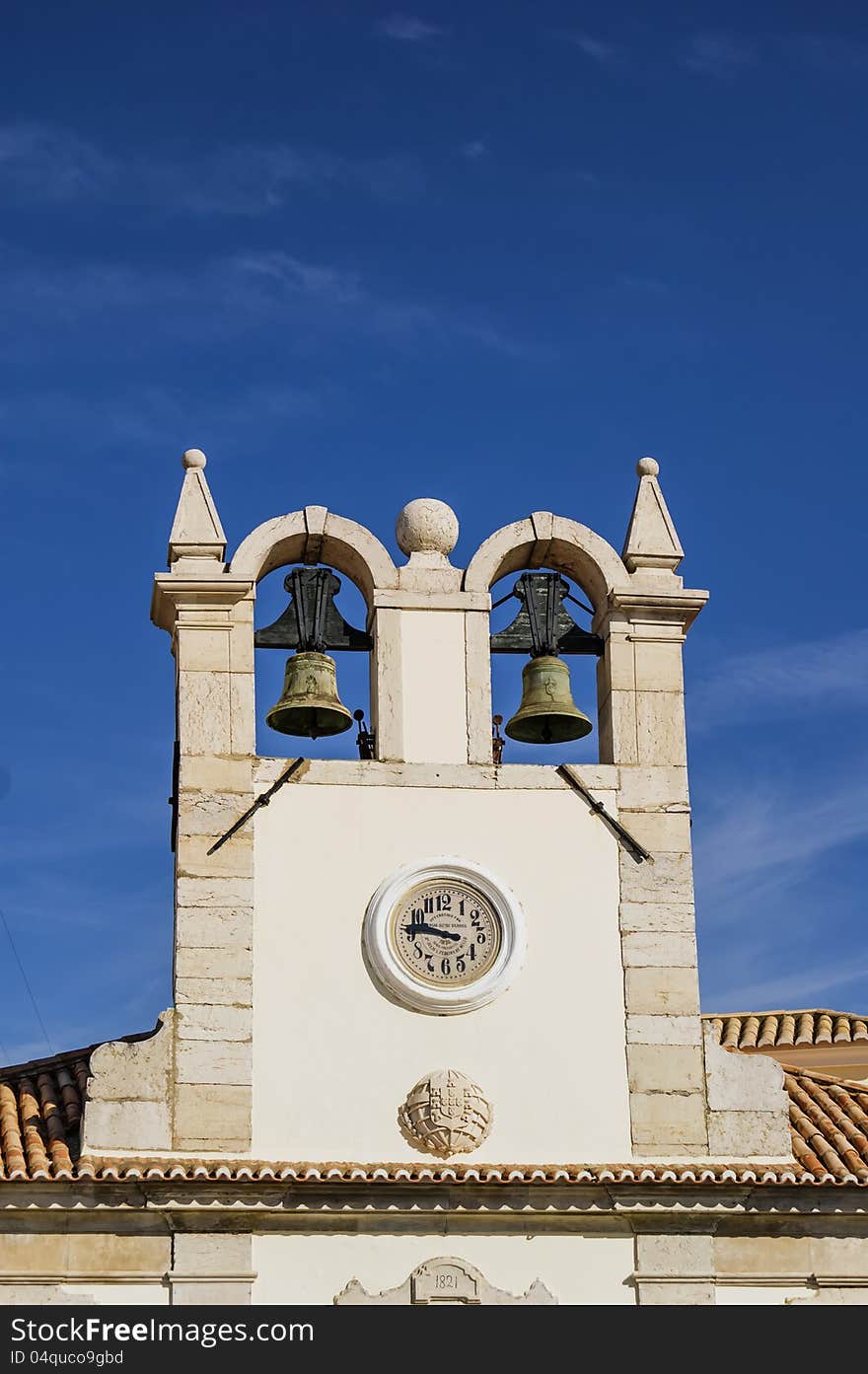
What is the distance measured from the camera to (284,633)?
20.6 metres

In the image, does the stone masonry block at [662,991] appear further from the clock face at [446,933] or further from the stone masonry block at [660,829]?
the clock face at [446,933]

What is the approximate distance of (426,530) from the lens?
20844 mm

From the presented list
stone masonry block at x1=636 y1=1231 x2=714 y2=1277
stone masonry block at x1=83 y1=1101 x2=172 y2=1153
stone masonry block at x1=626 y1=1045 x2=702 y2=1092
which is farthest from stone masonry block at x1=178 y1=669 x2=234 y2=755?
stone masonry block at x1=636 y1=1231 x2=714 y2=1277

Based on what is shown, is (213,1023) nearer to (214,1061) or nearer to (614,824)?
(214,1061)

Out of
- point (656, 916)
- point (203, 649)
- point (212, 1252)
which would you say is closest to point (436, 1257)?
point (212, 1252)

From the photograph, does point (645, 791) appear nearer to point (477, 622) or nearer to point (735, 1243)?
point (477, 622)

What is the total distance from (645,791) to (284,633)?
2851 millimetres

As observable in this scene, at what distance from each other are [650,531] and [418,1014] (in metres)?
4.08

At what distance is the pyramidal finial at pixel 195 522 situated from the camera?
67.1 feet

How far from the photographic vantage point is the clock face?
19.7 m

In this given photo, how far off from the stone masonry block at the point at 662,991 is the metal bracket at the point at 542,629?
2497mm

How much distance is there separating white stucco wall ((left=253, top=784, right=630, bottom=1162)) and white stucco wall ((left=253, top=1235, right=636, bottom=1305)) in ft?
1.90

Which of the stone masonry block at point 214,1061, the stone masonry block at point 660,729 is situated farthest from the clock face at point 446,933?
the stone masonry block at point 660,729

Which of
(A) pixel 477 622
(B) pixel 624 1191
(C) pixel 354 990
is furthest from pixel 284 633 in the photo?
(B) pixel 624 1191
